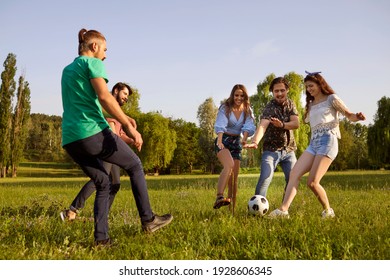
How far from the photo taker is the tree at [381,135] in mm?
46375

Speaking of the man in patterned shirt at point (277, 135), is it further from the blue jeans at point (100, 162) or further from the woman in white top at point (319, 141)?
the blue jeans at point (100, 162)

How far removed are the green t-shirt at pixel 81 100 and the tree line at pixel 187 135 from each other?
24.3m

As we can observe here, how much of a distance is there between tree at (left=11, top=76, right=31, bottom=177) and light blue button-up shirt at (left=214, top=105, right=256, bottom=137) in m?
42.5

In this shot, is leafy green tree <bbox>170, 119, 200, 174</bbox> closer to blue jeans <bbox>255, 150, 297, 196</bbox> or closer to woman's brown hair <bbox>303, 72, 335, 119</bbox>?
blue jeans <bbox>255, 150, 297, 196</bbox>

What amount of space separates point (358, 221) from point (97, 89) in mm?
4025

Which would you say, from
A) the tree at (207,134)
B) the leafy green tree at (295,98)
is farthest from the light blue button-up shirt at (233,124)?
the tree at (207,134)

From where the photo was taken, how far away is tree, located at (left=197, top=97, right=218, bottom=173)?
59125 millimetres

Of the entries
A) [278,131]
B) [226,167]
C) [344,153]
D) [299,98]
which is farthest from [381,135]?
[226,167]

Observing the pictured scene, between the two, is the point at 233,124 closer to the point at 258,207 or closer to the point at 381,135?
the point at 258,207

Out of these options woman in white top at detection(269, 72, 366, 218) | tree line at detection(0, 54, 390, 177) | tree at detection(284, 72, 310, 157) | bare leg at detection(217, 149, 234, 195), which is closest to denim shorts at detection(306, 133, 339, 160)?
woman in white top at detection(269, 72, 366, 218)

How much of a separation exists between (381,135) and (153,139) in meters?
31.2

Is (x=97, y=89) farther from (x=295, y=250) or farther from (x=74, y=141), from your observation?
(x=295, y=250)
